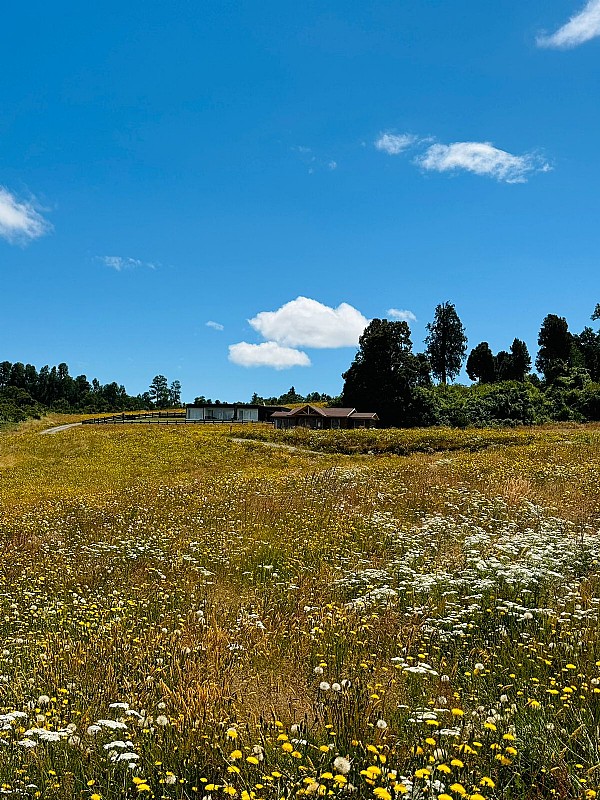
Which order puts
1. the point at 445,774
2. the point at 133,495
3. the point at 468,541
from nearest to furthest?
the point at 445,774
the point at 468,541
the point at 133,495

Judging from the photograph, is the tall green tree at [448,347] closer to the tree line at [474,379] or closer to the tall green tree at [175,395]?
the tree line at [474,379]

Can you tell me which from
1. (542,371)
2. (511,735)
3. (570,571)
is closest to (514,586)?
(570,571)

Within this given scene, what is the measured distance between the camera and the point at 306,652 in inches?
245

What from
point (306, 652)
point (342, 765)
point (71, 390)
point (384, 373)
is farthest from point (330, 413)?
point (71, 390)

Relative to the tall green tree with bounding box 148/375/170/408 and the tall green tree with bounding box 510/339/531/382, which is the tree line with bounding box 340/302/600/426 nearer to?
the tall green tree with bounding box 510/339/531/382

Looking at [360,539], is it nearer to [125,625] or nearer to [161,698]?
[125,625]

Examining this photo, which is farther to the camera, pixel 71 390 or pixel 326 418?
pixel 71 390

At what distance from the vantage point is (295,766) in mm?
3979

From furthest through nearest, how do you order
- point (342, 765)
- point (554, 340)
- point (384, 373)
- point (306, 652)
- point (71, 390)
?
1. point (71, 390)
2. point (554, 340)
3. point (384, 373)
4. point (306, 652)
5. point (342, 765)

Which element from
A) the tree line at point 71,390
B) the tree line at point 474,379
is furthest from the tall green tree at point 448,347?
the tree line at point 71,390

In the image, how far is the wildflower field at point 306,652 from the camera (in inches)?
157

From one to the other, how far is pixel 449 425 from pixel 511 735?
Answer: 69.5m

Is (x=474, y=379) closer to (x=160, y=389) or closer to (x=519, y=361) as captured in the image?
(x=519, y=361)

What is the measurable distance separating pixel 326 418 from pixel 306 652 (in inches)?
2709
